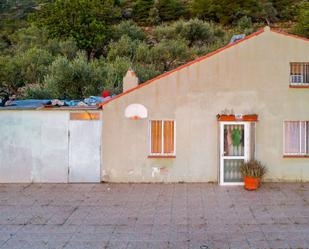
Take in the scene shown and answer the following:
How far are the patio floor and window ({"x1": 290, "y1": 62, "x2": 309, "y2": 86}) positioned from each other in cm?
408

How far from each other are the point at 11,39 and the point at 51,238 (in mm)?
47663

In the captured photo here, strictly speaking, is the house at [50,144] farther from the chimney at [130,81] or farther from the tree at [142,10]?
the tree at [142,10]

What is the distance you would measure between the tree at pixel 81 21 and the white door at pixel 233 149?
32490mm

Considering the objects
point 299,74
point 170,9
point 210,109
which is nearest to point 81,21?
point 170,9

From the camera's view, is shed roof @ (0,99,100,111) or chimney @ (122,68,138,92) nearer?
shed roof @ (0,99,100,111)

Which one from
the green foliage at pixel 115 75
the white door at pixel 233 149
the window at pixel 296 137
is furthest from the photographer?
the green foliage at pixel 115 75

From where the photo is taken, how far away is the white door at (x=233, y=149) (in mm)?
16328

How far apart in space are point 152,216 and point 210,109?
599 cm

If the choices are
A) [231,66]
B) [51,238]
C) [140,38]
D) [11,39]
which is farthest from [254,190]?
[11,39]

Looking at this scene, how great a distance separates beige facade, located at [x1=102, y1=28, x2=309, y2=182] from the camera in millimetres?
16453

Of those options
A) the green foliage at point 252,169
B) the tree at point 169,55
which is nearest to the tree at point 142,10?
the tree at point 169,55

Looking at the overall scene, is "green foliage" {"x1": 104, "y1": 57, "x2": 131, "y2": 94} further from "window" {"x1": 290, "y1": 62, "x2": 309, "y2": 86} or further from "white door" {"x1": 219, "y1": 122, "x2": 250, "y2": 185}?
"window" {"x1": 290, "y1": 62, "x2": 309, "y2": 86}

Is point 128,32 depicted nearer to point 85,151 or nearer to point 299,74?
point 85,151

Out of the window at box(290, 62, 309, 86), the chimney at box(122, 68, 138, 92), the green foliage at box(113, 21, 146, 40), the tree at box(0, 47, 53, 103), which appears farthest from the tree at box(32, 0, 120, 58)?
the window at box(290, 62, 309, 86)
